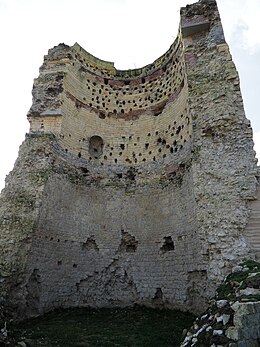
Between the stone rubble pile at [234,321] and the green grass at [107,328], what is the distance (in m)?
2.33

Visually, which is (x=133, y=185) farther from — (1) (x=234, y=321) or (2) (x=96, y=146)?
(1) (x=234, y=321)

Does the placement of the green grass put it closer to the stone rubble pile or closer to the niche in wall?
the stone rubble pile

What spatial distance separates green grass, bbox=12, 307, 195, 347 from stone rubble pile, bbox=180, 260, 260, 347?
233 cm

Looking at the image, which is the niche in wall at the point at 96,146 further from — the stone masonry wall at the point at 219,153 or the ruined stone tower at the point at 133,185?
the stone masonry wall at the point at 219,153

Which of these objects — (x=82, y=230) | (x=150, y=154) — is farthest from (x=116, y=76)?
(x=82, y=230)

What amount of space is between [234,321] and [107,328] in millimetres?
5073

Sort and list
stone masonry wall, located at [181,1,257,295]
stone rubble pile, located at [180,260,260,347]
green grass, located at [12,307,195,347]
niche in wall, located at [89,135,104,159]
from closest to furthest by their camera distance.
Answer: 1. stone rubble pile, located at [180,260,260,347]
2. green grass, located at [12,307,195,347]
3. stone masonry wall, located at [181,1,257,295]
4. niche in wall, located at [89,135,104,159]

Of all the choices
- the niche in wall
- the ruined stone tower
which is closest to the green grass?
the ruined stone tower

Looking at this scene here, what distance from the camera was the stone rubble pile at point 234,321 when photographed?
3.83 metres

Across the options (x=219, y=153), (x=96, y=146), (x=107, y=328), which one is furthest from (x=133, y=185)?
(x=107, y=328)

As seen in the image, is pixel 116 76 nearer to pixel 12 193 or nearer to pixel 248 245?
pixel 12 193

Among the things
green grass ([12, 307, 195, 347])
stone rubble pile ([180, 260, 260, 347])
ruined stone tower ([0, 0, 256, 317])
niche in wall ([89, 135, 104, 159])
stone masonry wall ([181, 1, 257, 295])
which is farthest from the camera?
niche in wall ([89, 135, 104, 159])

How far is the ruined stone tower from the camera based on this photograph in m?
8.52

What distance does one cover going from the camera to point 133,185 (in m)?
12.6
